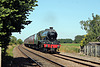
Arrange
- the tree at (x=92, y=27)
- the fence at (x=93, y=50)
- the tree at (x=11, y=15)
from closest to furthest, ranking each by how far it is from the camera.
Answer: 1. the tree at (x=11, y=15)
2. the fence at (x=93, y=50)
3. the tree at (x=92, y=27)

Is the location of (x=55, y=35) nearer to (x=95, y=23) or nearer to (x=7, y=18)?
(x=7, y=18)

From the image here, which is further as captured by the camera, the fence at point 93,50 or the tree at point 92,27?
the tree at point 92,27

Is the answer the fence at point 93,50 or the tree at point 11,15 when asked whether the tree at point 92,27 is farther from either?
the tree at point 11,15

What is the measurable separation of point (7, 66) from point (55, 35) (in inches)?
600

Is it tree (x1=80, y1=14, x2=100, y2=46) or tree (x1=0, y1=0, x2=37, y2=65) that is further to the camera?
tree (x1=80, y1=14, x2=100, y2=46)

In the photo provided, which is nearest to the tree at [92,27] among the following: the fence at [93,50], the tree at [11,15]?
the fence at [93,50]

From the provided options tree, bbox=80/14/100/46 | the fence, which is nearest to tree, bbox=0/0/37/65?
the fence

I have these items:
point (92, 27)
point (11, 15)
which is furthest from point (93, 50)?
point (92, 27)

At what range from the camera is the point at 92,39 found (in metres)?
38.7

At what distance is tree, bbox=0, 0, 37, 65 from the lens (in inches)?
292

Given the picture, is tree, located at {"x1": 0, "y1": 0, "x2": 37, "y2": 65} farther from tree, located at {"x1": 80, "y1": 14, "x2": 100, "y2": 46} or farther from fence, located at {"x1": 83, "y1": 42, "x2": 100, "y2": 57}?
tree, located at {"x1": 80, "y1": 14, "x2": 100, "y2": 46}

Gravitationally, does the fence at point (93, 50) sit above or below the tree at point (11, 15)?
below

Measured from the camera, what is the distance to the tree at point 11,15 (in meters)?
7.42

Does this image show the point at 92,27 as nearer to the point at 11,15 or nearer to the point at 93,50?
the point at 93,50
